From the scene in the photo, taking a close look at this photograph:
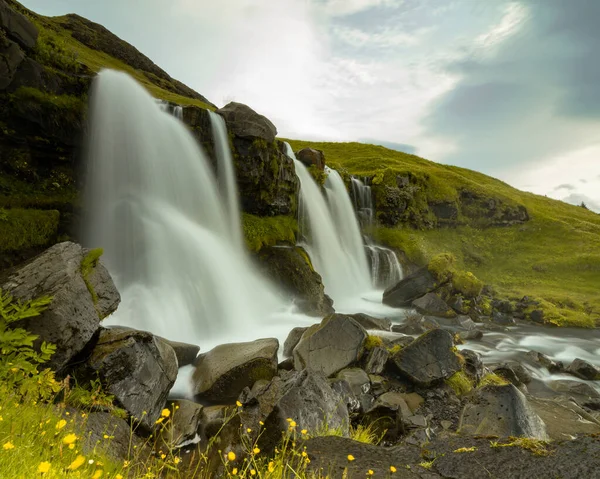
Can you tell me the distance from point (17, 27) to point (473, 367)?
20149 millimetres

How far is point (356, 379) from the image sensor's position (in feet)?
27.0

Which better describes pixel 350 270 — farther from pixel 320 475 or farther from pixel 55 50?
pixel 320 475

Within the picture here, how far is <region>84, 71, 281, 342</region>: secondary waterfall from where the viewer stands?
1217 centimetres

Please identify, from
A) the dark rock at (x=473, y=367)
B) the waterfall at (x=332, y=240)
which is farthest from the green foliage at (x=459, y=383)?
the waterfall at (x=332, y=240)

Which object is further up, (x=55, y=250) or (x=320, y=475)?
(x=55, y=250)

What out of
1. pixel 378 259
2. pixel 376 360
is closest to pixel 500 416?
pixel 376 360

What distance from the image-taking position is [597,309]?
24.4 m

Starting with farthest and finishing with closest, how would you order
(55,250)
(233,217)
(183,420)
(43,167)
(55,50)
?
(233,217) → (55,50) → (43,167) → (55,250) → (183,420)

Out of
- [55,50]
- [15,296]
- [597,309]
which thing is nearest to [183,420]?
[15,296]

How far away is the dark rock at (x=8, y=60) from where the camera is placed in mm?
11258

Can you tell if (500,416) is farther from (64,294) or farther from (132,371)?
(64,294)

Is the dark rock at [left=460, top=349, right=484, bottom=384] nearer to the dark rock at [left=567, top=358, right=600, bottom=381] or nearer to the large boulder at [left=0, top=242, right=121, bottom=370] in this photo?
the dark rock at [left=567, top=358, right=600, bottom=381]

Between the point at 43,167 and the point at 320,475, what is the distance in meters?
16.1

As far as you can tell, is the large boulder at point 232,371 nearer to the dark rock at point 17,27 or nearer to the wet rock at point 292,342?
the wet rock at point 292,342
